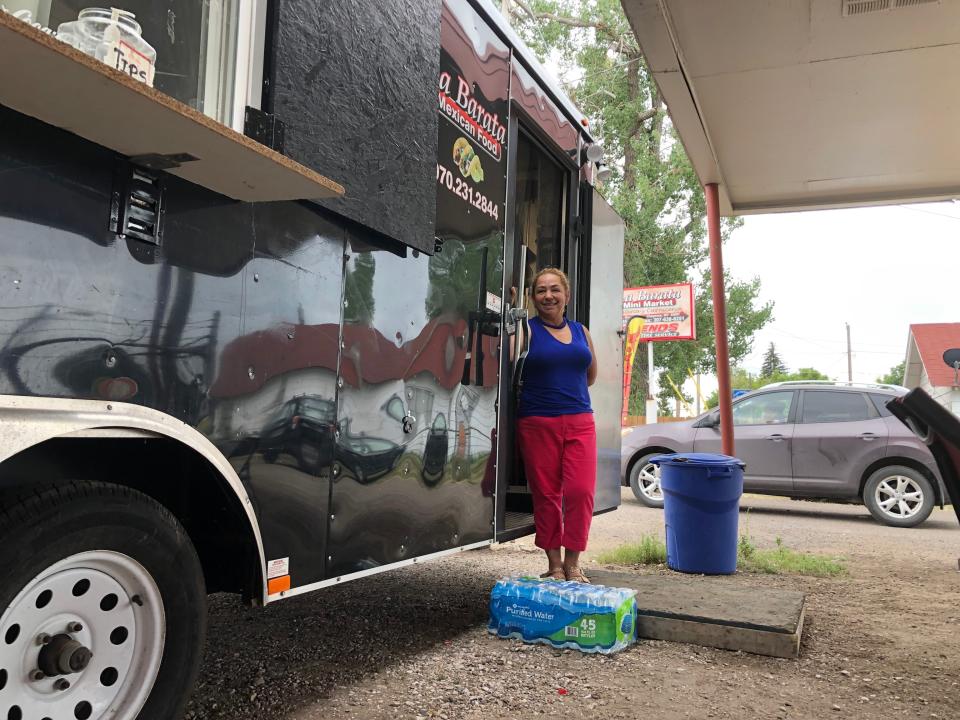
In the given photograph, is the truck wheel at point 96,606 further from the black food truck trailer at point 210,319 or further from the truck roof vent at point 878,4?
the truck roof vent at point 878,4

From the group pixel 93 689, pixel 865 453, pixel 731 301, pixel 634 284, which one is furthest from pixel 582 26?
pixel 93 689

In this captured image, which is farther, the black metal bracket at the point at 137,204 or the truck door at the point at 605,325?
the truck door at the point at 605,325

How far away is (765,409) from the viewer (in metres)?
9.72

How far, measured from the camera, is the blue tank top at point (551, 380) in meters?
4.17

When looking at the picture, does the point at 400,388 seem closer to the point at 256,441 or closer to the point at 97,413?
the point at 256,441

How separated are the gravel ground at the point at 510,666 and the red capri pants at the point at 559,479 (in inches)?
23.6

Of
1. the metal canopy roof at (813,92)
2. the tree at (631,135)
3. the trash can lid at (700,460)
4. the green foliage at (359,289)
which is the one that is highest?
the tree at (631,135)

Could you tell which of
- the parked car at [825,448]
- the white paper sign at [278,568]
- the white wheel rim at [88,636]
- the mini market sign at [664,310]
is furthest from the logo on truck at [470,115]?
the mini market sign at [664,310]

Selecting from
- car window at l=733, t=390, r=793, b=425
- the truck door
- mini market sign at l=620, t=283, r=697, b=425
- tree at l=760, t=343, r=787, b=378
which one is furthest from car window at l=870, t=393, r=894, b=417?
tree at l=760, t=343, r=787, b=378

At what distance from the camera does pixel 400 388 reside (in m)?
3.02

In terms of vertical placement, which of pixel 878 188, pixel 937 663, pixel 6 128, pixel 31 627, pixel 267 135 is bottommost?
pixel 937 663

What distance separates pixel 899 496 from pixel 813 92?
5.40 meters

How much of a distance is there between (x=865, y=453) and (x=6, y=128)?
9123mm

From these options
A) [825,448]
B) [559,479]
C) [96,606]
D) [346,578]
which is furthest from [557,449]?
[825,448]
